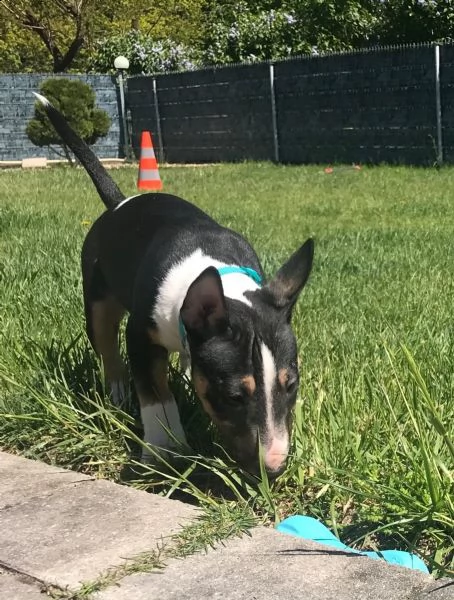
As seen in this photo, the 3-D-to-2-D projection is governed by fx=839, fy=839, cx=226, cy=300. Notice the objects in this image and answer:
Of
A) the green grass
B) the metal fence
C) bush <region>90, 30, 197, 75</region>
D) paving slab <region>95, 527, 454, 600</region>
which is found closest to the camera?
paving slab <region>95, 527, 454, 600</region>

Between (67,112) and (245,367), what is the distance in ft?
56.8

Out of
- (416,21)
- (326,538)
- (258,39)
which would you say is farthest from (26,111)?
(326,538)

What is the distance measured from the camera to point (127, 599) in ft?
6.52

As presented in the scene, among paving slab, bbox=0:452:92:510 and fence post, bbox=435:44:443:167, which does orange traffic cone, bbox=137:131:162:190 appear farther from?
paving slab, bbox=0:452:92:510

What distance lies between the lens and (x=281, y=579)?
2.02 meters

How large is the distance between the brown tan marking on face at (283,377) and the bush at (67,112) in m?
16.8

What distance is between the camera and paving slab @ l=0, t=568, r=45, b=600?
6.67 feet

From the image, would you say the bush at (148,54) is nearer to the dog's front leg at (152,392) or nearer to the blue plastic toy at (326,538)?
the dog's front leg at (152,392)

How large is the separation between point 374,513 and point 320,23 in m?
24.3

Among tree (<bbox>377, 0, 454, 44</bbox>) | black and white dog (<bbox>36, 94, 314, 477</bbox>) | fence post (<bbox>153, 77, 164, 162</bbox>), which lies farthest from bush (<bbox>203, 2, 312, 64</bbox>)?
black and white dog (<bbox>36, 94, 314, 477</bbox>)

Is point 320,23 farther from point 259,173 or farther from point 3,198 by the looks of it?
point 3,198

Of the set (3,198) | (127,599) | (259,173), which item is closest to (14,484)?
(127,599)

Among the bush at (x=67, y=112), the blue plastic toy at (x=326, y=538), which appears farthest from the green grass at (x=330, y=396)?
the bush at (x=67, y=112)

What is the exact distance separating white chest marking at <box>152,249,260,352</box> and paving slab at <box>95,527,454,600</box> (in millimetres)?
934
